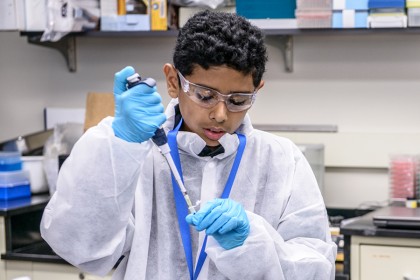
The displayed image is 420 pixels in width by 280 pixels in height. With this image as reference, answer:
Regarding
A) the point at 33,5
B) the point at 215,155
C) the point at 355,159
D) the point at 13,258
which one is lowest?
the point at 13,258

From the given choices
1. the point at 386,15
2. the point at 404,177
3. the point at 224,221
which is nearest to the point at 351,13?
the point at 386,15

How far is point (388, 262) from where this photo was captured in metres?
2.22

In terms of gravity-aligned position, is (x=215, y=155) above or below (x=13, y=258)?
above

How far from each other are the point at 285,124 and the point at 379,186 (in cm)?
44

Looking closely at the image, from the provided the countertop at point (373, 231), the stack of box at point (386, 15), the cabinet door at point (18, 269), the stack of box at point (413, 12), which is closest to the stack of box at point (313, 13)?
the stack of box at point (386, 15)

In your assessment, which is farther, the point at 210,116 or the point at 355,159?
the point at 355,159

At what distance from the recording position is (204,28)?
52.1 inches

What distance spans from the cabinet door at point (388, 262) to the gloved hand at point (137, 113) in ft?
3.93

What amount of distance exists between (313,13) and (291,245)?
147 centimetres

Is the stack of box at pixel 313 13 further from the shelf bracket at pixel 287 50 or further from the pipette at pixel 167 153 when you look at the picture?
the pipette at pixel 167 153

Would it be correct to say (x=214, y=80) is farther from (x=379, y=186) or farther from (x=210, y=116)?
(x=379, y=186)

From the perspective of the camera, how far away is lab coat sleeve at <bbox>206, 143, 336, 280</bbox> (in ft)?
4.19

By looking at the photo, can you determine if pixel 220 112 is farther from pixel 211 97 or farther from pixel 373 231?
pixel 373 231

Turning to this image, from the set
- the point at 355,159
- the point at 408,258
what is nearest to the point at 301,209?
the point at 408,258
